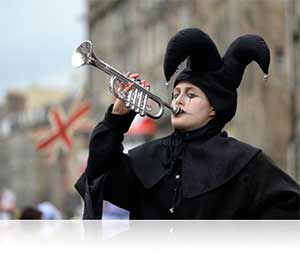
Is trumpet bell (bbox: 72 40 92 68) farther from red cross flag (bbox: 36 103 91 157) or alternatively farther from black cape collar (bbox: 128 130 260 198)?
red cross flag (bbox: 36 103 91 157)

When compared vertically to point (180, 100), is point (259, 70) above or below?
above

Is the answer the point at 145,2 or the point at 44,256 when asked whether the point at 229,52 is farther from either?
the point at 145,2

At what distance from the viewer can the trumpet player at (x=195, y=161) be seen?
4637 mm

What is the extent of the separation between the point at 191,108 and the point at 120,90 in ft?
1.02

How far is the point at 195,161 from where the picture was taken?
477 centimetres

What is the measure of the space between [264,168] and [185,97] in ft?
1.41

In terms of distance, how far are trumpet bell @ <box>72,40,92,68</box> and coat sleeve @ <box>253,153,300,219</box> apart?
79cm

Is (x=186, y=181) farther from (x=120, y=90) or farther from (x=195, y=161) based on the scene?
(x=120, y=90)

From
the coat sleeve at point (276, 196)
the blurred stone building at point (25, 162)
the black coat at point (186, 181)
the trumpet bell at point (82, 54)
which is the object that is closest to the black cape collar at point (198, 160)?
the black coat at point (186, 181)

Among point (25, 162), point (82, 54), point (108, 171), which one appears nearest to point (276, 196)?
point (108, 171)

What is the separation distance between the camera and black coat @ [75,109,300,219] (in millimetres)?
4625

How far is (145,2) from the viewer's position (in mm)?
40812

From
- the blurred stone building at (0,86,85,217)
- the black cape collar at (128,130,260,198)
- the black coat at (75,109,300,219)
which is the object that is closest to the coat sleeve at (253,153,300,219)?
the black coat at (75,109,300,219)

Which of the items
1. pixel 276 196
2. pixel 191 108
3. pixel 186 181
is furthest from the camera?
pixel 191 108
